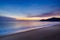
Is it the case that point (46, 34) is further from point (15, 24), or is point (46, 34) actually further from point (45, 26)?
point (15, 24)

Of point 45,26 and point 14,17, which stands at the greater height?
point 14,17

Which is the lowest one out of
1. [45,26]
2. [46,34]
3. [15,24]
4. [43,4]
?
[46,34]

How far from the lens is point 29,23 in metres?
1.42

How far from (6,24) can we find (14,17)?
0.17 m

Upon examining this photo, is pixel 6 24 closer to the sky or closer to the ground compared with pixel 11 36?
closer to the sky

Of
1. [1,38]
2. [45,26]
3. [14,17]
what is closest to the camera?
[1,38]

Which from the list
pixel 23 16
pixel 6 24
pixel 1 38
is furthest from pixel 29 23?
pixel 1 38

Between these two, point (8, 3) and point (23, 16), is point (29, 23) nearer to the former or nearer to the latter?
point (23, 16)

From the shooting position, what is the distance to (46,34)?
1.41 m

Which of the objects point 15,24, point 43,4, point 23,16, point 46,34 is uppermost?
point 43,4

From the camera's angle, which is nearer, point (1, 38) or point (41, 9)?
point (1, 38)

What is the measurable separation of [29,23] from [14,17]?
271 millimetres

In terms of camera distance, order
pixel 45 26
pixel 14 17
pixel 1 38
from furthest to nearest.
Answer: pixel 45 26 → pixel 14 17 → pixel 1 38

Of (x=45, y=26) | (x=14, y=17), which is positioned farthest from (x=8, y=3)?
(x=45, y=26)
